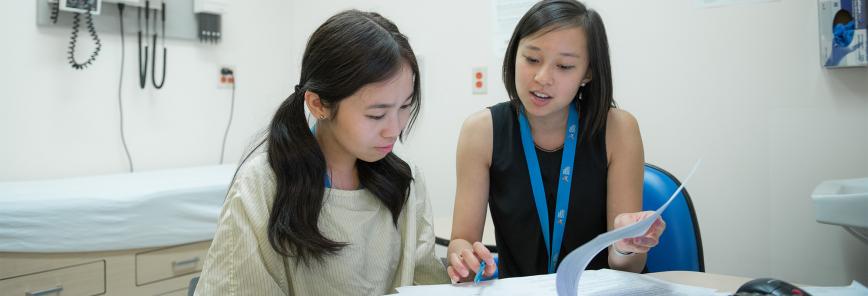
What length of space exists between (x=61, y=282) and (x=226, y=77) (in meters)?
1.27

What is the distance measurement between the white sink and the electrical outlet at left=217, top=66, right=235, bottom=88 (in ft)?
7.88

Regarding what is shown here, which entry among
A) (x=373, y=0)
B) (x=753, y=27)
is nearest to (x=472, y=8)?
(x=373, y=0)

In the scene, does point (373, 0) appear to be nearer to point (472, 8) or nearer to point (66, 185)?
point (472, 8)

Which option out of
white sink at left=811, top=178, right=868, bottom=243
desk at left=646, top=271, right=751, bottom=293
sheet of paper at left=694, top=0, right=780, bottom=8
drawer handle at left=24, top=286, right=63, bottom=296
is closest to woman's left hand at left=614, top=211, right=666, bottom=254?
desk at left=646, top=271, right=751, bottom=293

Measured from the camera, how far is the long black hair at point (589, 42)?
3.99 feet

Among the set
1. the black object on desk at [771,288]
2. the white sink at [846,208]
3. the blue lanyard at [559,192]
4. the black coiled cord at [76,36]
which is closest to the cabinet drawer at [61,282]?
the black coiled cord at [76,36]

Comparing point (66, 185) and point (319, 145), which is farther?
point (66, 185)

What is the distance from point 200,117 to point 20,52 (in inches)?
29.4

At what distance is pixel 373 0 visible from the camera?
118 inches

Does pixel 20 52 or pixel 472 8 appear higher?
pixel 472 8

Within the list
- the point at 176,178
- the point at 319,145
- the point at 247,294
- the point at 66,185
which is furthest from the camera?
the point at 176,178

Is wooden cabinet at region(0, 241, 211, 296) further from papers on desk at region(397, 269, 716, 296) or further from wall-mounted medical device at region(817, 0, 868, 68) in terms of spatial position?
wall-mounted medical device at region(817, 0, 868, 68)

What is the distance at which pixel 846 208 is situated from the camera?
1.43 metres

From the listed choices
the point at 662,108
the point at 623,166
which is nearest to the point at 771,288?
the point at 623,166
